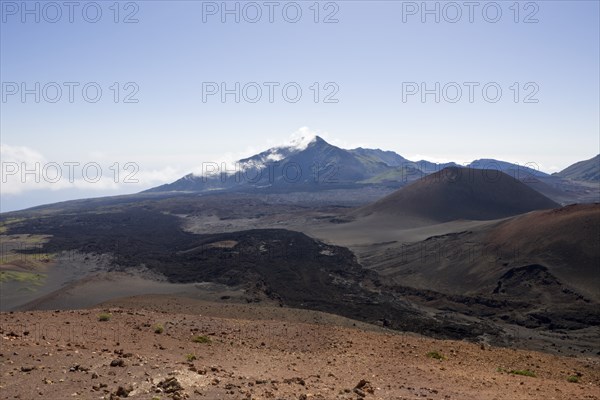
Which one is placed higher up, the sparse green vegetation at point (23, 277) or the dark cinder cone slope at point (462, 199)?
the dark cinder cone slope at point (462, 199)

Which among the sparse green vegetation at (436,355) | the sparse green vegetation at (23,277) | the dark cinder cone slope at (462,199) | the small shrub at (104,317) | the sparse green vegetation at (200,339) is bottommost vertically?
the sparse green vegetation at (23,277)

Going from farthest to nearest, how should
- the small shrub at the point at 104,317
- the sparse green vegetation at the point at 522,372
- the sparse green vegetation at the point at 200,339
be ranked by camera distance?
the small shrub at the point at 104,317 → the sparse green vegetation at the point at 200,339 → the sparse green vegetation at the point at 522,372

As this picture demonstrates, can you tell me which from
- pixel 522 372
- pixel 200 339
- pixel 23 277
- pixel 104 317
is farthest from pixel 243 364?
pixel 23 277

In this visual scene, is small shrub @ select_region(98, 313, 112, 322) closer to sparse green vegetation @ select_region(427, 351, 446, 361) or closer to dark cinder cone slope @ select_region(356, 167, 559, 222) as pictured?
sparse green vegetation @ select_region(427, 351, 446, 361)

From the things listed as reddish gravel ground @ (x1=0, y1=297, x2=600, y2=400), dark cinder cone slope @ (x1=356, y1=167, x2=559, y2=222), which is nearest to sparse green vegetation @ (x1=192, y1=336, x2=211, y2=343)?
reddish gravel ground @ (x1=0, y1=297, x2=600, y2=400)

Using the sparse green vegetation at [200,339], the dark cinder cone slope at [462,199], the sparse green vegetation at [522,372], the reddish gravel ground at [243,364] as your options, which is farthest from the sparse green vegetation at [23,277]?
the dark cinder cone slope at [462,199]

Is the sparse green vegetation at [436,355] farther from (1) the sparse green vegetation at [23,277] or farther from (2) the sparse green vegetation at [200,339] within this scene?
(1) the sparse green vegetation at [23,277]

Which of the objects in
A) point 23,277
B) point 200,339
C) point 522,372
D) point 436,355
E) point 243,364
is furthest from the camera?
point 23,277

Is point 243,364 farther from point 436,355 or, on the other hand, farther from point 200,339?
point 436,355

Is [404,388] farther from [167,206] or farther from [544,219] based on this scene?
[167,206]

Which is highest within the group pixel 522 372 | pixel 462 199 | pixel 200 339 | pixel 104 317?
pixel 462 199
